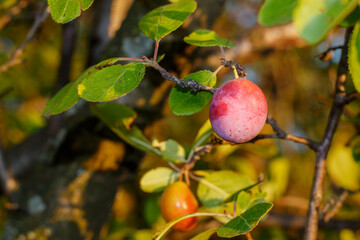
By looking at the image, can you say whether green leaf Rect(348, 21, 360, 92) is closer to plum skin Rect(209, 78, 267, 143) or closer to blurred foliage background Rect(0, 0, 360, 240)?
plum skin Rect(209, 78, 267, 143)

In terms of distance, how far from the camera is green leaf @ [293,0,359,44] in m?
0.30

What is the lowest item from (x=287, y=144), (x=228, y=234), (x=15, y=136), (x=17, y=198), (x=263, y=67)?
(x=287, y=144)

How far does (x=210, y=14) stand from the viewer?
870 mm

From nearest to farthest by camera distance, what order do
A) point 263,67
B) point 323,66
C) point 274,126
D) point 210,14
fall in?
point 274,126, point 210,14, point 323,66, point 263,67

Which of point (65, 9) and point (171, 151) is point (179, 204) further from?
point (65, 9)

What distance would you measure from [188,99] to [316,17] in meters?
0.24

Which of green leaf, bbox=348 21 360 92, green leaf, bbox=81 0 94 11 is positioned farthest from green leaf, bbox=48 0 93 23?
green leaf, bbox=348 21 360 92

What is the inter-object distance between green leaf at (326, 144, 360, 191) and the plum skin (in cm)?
80

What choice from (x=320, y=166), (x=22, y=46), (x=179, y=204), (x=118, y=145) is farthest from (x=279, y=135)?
(x=22, y=46)

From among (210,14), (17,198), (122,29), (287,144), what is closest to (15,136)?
(17,198)

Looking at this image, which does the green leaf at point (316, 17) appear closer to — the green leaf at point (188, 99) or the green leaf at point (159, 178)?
the green leaf at point (188, 99)

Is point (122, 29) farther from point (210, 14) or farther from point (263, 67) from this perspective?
point (263, 67)

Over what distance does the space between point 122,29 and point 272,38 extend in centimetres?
71

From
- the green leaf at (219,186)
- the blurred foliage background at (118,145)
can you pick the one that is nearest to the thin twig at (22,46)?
the blurred foliage background at (118,145)
